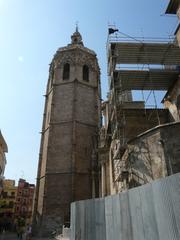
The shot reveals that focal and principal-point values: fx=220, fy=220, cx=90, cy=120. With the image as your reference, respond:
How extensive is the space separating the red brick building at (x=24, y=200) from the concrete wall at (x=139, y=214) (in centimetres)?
5035

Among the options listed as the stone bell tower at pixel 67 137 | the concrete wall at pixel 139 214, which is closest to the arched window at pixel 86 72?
the stone bell tower at pixel 67 137

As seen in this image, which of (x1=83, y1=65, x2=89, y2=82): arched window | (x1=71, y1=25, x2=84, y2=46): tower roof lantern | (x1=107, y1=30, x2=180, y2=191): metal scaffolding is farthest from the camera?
(x1=71, y1=25, x2=84, y2=46): tower roof lantern

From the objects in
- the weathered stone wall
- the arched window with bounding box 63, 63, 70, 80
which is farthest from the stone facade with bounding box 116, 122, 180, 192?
the arched window with bounding box 63, 63, 70, 80

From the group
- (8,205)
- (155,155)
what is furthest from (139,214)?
(8,205)

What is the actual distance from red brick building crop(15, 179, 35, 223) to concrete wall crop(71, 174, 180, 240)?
165 feet

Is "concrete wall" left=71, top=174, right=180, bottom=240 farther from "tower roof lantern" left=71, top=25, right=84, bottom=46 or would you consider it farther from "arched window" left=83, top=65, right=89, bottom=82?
"tower roof lantern" left=71, top=25, right=84, bottom=46

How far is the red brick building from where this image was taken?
171ft

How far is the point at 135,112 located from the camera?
14992 millimetres

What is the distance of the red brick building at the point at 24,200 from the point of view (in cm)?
5222

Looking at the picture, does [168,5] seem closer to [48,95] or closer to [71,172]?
[71,172]

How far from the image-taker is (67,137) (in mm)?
23562

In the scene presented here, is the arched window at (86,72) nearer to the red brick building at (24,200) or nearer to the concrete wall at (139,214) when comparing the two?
the concrete wall at (139,214)

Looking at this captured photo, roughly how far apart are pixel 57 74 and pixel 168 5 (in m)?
17.9

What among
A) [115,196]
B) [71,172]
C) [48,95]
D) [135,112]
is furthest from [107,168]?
[48,95]
